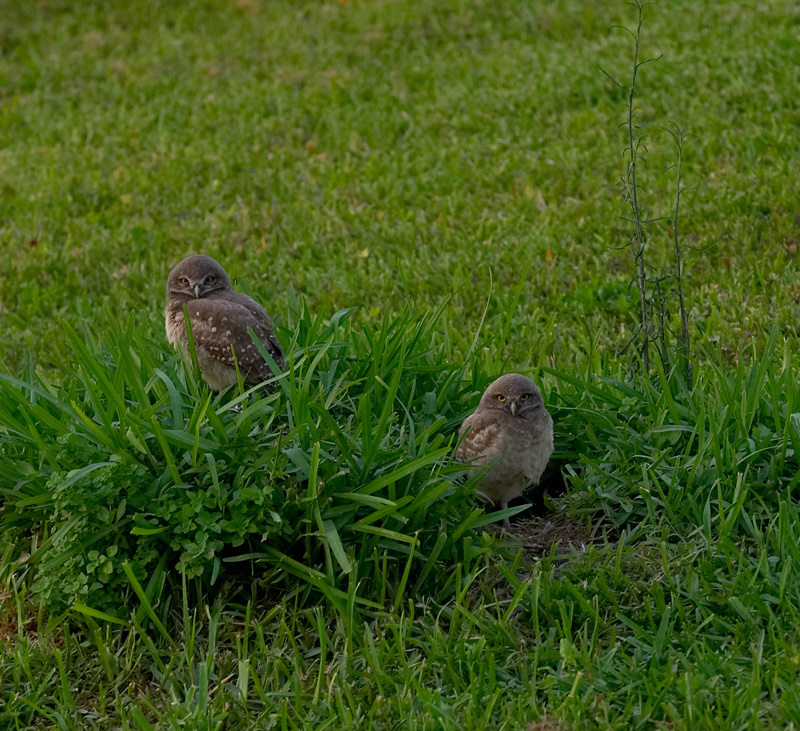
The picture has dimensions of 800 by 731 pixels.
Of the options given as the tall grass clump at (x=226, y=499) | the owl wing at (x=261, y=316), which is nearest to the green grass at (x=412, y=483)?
the tall grass clump at (x=226, y=499)

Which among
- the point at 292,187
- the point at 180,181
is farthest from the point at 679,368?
the point at 180,181

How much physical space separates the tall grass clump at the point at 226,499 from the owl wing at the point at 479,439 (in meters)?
0.17

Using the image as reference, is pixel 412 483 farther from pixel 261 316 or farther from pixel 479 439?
pixel 261 316

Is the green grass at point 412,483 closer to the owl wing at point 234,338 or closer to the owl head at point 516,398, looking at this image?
the owl wing at point 234,338

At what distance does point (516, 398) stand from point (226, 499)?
4.92ft

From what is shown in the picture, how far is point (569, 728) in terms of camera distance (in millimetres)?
3848

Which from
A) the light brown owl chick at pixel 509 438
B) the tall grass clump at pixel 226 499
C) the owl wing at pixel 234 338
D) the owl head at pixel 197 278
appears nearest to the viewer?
the tall grass clump at pixel 226 499

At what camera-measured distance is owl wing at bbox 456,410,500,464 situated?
16.6ft

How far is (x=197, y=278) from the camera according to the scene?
6.31 meters

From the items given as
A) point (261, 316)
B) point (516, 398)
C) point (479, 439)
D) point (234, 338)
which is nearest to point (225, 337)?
point (234, 338)

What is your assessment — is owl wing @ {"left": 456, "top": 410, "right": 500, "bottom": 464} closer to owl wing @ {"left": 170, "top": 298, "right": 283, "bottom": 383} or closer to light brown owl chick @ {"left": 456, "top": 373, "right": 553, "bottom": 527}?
light brown owl chick @ {"left": 456, "top": 373, "right": 553, "bottom": 527}

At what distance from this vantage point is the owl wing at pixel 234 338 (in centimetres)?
574

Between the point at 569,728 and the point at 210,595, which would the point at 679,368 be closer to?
the point at 569,728

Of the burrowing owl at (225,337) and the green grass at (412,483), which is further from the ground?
the burrowing owl at (225,337)
